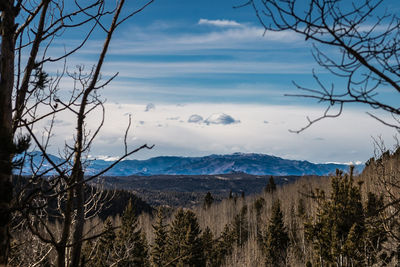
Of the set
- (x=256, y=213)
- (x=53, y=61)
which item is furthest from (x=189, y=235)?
(x=256, y=213)

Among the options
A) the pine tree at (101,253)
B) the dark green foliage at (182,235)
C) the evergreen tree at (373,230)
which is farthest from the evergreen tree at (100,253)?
the dark green foliage at (182,235)

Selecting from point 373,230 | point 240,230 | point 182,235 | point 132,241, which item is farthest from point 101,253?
point 240,230

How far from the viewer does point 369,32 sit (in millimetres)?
2896

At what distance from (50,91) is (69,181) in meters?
1.26

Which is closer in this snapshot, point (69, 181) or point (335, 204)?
point (69, 181)

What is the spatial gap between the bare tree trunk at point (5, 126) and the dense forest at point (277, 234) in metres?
0.30

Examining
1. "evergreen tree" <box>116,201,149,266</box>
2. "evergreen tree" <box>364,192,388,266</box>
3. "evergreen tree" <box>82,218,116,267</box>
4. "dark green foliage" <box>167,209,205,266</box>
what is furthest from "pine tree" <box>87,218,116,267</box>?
"dark green foliage" <box>167,209,205,266</box>

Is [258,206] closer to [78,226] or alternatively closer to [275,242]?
[275,242]

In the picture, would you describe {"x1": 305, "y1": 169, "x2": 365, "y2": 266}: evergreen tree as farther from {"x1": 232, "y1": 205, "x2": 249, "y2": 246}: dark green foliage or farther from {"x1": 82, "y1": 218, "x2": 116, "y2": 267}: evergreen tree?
{"x1": 232, "y1": 205, "x2": 249, "y2": 246}: dark green foliage

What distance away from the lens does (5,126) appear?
275 cm

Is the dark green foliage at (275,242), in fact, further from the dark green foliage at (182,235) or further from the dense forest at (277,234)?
the dark green foliage at (182,235)

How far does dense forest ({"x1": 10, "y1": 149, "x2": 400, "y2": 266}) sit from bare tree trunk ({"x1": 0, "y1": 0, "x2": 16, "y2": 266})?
305 millimetres

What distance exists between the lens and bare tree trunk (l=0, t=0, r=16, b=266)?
8.72 feet

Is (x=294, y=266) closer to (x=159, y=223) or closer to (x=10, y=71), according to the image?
(x=159, y=223)
